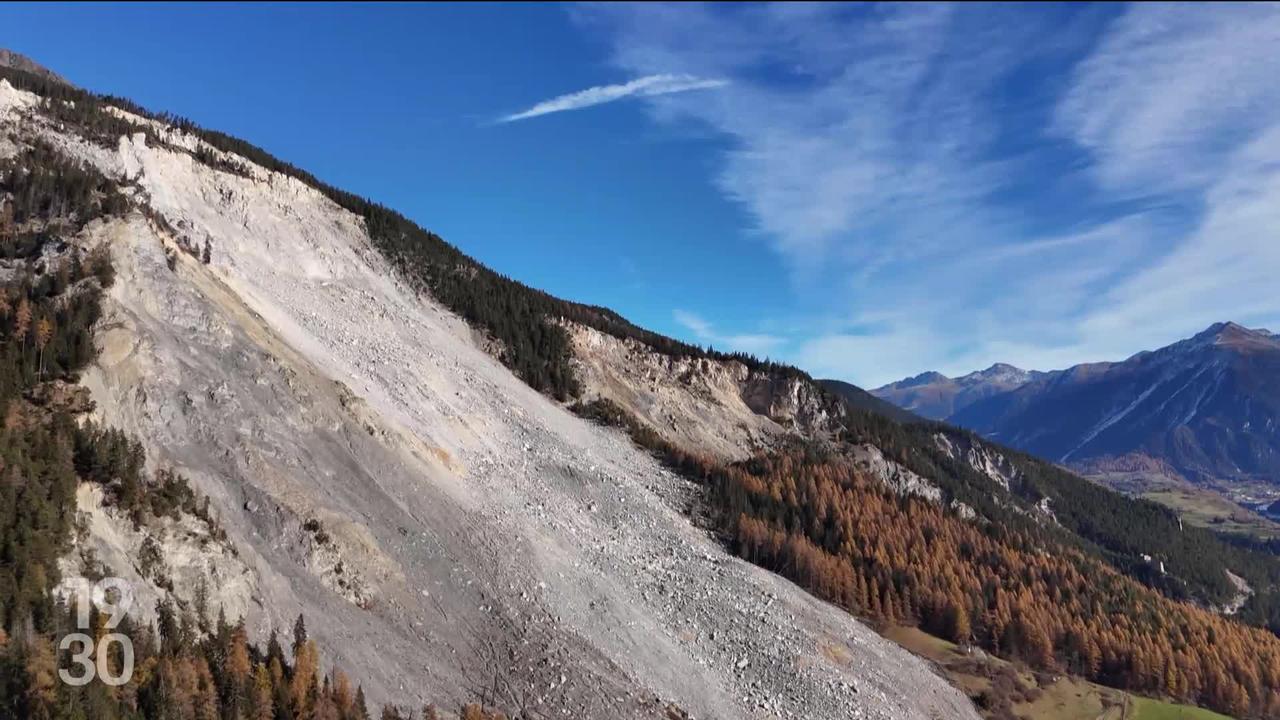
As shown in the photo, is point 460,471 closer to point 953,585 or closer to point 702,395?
point 953,585

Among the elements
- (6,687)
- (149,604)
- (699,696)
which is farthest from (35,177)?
(699,696)

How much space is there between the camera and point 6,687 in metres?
23.7

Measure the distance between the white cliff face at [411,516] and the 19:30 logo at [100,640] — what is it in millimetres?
5734

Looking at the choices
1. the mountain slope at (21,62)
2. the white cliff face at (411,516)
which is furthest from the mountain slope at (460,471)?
the mountain slope at (21,62)

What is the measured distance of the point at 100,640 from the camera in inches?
1035

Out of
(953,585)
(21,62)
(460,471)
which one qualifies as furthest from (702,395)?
(21,62)

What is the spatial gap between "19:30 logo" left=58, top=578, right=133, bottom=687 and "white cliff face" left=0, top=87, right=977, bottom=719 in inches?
226

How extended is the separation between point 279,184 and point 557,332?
1475 inches

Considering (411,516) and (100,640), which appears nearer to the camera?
(100,640)

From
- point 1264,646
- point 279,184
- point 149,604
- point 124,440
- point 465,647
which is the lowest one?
point 1264,646

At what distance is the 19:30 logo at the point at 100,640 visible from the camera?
83.5 feet

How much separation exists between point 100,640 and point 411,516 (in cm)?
1996

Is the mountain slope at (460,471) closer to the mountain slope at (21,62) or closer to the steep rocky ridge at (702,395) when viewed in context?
the steep rocky ridge at (702,395)

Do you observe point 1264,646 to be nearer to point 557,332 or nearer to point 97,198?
point 557,332
